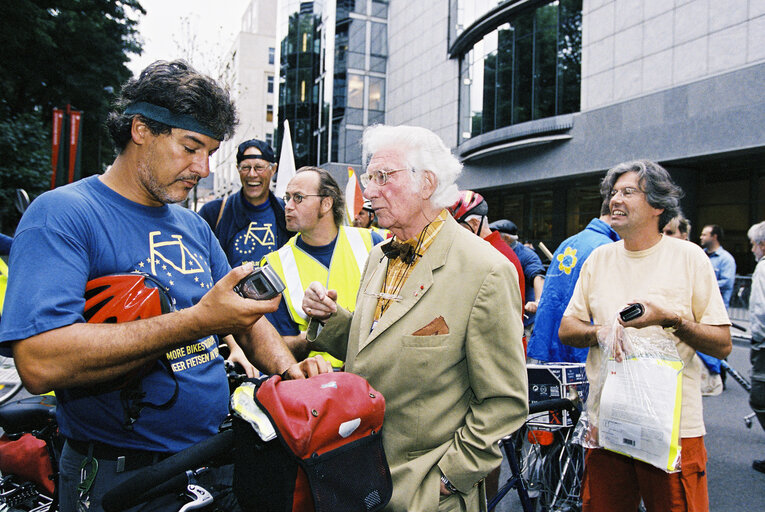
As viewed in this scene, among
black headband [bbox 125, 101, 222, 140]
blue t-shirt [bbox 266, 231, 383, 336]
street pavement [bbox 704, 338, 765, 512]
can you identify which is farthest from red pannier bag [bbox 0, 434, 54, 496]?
street pavement [bbox 704, 338, 765, 512]

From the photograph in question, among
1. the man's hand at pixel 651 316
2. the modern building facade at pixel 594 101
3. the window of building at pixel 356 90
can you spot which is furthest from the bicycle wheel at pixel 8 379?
the window of building at pixel 356 90

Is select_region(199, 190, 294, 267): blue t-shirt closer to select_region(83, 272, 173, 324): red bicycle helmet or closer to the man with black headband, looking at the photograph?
the man with black headband

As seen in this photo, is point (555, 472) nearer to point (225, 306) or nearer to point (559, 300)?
point (559, 300)

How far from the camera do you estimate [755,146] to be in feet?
47.0

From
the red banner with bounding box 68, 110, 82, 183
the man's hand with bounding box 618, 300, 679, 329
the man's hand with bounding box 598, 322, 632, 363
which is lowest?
the man's hand with bounding box 598, 322, 632, 363

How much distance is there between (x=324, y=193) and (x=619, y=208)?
77.3 inches

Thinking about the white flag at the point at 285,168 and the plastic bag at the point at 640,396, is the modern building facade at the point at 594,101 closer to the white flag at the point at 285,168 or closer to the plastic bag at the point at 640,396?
the white flag at the point at 285,168

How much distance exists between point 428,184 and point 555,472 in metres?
2.44

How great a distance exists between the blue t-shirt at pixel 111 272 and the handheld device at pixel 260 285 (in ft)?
0.89

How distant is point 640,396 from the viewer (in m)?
2.39

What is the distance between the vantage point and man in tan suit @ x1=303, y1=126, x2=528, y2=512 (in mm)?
1915

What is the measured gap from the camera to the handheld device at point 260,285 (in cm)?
154

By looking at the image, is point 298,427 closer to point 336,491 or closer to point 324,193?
point 336,491

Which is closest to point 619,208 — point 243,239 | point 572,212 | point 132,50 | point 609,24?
point 243,239
